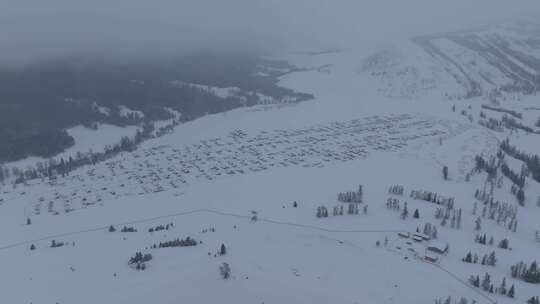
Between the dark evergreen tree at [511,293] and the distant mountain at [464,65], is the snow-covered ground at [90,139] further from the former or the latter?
the dark evergreen tree at [511,293]

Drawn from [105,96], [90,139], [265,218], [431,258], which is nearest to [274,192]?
[265,218]

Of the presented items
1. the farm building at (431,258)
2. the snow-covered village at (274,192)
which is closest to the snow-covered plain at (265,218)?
the snow-covered village at (274,192)

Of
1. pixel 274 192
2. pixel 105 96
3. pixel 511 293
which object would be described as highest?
pixel 105 96

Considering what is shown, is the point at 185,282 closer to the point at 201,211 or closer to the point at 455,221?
the point at 201,211

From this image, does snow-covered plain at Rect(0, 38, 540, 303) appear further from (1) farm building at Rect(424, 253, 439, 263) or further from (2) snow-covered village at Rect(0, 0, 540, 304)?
(1) farm building at Rect(424, 253, 439, 263)

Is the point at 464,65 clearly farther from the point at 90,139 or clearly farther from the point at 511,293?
the point at 511,293

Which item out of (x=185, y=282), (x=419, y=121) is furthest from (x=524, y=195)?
(x=185, y=282)
